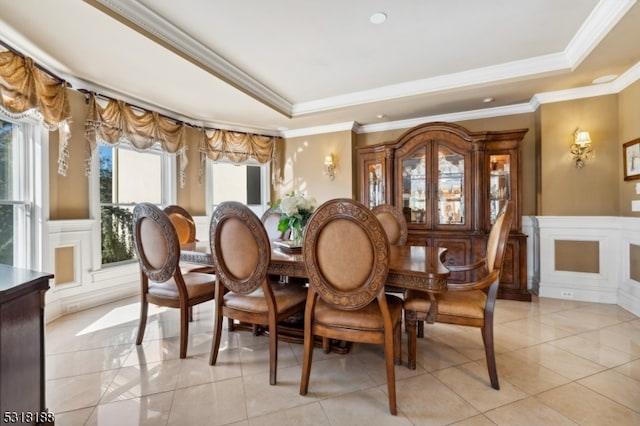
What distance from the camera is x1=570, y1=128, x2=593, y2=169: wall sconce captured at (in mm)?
3214

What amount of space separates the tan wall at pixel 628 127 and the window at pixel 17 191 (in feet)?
19.2

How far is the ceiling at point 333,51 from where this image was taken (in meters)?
2.16

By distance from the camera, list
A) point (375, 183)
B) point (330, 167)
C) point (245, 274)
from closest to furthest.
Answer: point (245, 274) → point (375, 183) → point (330, 167)

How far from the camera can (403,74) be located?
10.8ft

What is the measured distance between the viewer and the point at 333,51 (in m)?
2.81

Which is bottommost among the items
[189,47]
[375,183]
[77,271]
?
[77,271]

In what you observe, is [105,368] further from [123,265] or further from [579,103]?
[579,103]

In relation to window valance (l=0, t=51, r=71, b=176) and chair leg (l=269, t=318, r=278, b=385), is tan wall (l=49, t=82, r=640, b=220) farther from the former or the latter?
chair leg (l=269, t=318, r=278, b=385)

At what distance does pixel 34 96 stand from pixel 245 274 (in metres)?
2.43

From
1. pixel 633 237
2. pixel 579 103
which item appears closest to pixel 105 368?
pixel 633 237

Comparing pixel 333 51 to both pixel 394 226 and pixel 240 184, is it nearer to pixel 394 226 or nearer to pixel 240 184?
pixel 394 226

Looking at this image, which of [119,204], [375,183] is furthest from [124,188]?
[375,183]

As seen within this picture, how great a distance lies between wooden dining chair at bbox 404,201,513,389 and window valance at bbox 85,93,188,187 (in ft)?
11.8

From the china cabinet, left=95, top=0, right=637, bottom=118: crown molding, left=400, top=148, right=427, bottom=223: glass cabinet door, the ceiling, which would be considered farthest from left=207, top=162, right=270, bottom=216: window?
left=400, top=148, right=427, bottom=223: glass cabinet door
